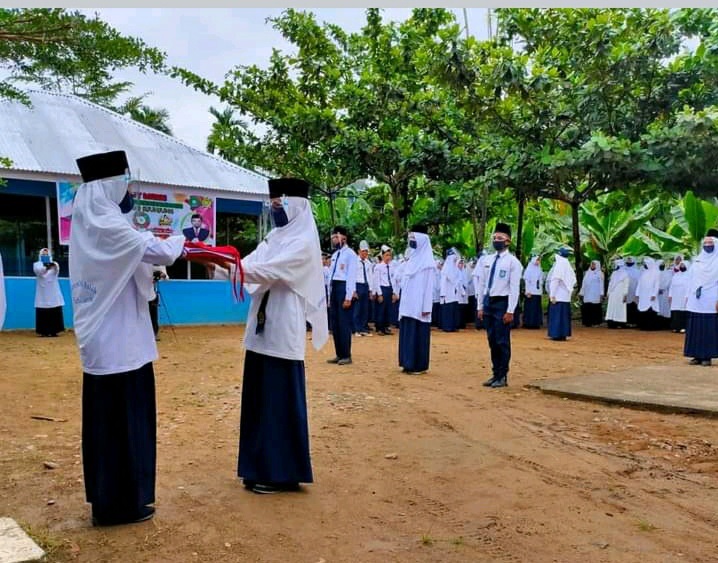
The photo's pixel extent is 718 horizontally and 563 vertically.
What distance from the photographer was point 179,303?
16.2 metres

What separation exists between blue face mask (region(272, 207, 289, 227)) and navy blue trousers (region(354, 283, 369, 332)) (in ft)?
32.1

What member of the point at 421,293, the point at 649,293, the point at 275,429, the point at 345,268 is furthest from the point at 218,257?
the point at 649,293

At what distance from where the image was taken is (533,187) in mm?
14625

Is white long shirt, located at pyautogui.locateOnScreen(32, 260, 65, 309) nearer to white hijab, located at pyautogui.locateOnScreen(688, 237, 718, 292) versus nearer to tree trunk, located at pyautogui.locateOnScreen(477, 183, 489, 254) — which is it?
tree trunk, located at pyautogui.locateOnScreen(477, 183, 489, 254)

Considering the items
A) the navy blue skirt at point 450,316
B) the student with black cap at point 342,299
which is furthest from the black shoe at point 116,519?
the navy blue skirt at point 450,316

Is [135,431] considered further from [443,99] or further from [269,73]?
[269,73]

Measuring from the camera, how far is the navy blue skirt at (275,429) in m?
4.45

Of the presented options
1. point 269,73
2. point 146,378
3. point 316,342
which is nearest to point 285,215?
point 316,342

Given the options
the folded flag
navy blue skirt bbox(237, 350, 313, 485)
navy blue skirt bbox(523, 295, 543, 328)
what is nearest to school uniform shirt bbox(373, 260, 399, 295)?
navy blue skirt bbox(523, 295, 543, 328)

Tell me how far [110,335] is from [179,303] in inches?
501

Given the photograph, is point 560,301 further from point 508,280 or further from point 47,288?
point 47,288

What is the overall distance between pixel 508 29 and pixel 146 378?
12.8m

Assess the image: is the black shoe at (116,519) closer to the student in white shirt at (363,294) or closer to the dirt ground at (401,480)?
the dirt ground at (401,480)

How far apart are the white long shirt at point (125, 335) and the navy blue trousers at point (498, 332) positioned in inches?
200
